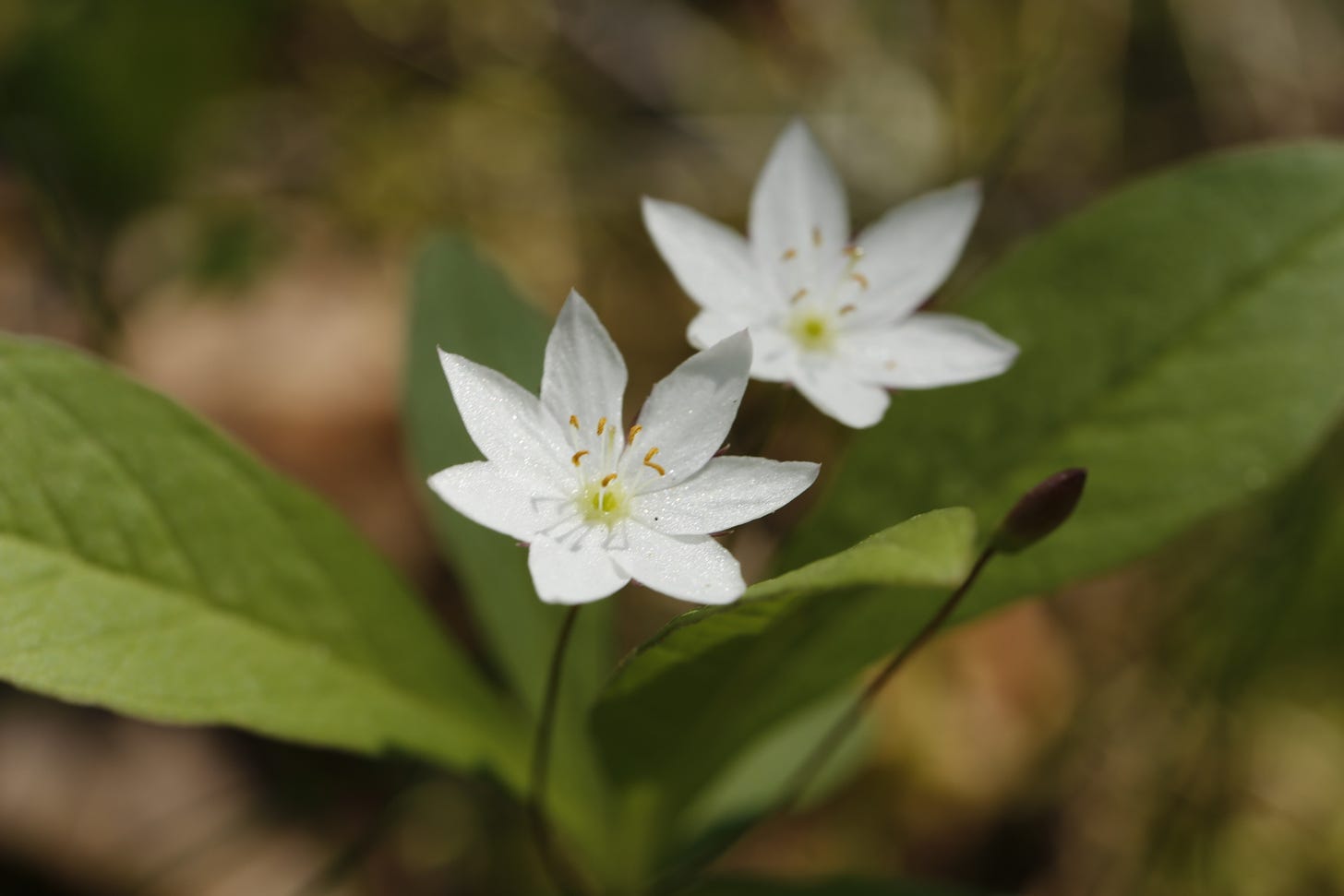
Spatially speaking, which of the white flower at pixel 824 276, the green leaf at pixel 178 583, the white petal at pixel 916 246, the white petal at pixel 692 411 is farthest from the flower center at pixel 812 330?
the green leaf at pixel 178 583

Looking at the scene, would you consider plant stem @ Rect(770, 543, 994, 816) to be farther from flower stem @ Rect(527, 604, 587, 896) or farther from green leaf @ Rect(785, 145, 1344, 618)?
flower stem @ Rect(527, 604, 587, 896)

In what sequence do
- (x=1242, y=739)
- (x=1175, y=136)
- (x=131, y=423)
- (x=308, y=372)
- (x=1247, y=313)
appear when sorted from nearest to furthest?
(x=131, y=423) < (x=1247, y=313) < (x=1242, y=739) < (x=308, y=372) < (x=1175, y=136)

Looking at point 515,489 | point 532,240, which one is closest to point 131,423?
point 515,489

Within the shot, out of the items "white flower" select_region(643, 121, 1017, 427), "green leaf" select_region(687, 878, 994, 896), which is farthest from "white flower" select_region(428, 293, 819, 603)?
"green leaf" select_region(687, 878, 994, 896)

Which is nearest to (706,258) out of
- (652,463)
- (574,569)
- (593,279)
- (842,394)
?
(842,394)

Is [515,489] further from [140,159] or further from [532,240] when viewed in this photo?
[140,159]

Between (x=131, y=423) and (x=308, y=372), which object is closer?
(x=131, y=423)
